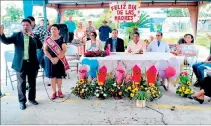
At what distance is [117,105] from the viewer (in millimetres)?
4062

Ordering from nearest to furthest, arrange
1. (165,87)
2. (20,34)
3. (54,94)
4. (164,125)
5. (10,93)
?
(164,125)
(20,34)
(54,94)
(10,93)
(165,87)

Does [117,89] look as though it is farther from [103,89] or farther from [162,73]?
[162,73]

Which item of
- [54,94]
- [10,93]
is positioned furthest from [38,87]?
[54,94]

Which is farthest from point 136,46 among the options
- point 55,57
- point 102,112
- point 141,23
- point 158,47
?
point 141,23

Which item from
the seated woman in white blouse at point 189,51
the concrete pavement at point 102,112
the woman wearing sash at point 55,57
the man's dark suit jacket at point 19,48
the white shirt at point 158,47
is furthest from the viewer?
the seated woman in white blouse at point 189,51

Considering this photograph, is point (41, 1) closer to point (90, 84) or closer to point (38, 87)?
point (38, 87)

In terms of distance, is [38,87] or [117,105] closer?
[117,105]

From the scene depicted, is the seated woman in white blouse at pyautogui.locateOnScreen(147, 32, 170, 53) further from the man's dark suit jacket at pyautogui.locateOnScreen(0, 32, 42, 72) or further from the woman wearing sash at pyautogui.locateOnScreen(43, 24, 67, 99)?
the man's dark suit jacket at pyautogui.locateOnScreen(0, 32, 42, 72)

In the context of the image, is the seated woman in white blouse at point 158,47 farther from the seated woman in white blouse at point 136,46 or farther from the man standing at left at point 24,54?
the man standing at left at point 24,54

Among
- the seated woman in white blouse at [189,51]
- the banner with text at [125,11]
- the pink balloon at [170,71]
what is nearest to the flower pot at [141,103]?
the pink balloon at [170,71]

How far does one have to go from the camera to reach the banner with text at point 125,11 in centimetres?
666

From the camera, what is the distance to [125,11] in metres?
6.75

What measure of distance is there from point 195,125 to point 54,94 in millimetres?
2440

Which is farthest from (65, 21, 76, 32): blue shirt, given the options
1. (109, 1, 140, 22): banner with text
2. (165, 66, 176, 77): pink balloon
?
(165, 66, 176, 77): pink balloon
